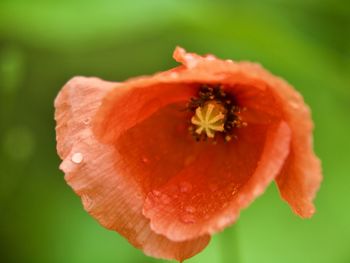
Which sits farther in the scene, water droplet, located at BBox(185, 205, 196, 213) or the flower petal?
water droplet, located at BBox(185, 205, 196, 213)

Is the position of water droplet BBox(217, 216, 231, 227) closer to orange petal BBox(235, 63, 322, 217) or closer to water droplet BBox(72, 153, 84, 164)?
orange petal BBox(235, 63, 322, 217)

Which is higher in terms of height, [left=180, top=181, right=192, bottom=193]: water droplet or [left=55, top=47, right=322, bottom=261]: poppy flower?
[left=55, top=47, right=322, bottom=261]: poppy flower

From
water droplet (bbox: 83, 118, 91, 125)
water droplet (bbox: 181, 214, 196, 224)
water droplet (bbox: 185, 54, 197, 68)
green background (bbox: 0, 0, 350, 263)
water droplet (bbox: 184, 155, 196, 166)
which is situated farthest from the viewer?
green background (bbox: 0, 0, 350, 263)

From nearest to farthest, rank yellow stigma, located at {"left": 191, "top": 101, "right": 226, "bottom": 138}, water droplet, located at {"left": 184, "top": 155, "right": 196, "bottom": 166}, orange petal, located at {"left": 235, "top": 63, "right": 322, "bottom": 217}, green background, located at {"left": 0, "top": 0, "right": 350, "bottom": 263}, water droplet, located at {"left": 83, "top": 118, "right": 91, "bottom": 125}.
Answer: orange petal, located at {"left": 235, "top": 63, "right": 322, "bottom": 217} → water droplet, located at {"left": 83, "top": 118, "right": 91, "bottom": 125} → yellow stigma, located at {"left": 191, "top": 101, "right": 226, "bottom": 138} → water droplet, located at {"left": 184, "top": 155, "right": 196, "bottom": 166} → green background, located at {"left": 0, "top": 0, "right": 350, "bottom": 263}

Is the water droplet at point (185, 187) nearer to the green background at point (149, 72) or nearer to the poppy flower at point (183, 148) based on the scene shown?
the poppy flower at point (183, 148)

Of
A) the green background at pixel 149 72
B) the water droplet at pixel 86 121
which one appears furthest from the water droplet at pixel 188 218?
→ the green background at pixel 149 72

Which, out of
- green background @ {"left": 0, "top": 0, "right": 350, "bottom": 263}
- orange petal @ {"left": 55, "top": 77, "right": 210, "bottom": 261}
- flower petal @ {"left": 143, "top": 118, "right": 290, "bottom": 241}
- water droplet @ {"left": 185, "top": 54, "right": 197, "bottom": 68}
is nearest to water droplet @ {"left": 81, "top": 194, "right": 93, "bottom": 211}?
orange petal @ {"left": 55, "top": 77, "right": 210, "bottom": 261}
